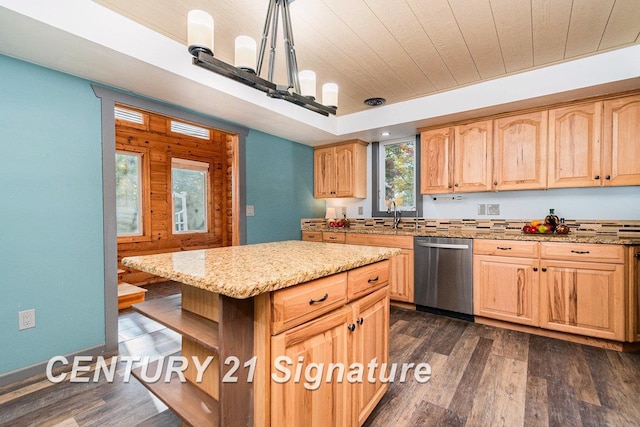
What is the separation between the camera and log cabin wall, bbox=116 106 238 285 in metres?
4.51

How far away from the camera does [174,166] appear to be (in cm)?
511

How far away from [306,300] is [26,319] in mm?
2202

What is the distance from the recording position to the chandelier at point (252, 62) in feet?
4.22

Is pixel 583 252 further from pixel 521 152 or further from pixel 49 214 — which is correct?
pixel 49 214

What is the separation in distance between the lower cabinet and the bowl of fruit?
2.21 meters

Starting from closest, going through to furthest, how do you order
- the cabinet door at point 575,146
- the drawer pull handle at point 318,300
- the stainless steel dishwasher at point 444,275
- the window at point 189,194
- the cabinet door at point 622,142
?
the drawer pull handle at point 318,300, the cabinet door at point 622,142, the cabinet door at point 575,146, the stainless steel dishwasher at point 444,275, the window at point 189,194

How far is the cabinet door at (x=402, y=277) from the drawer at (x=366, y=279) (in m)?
1.76

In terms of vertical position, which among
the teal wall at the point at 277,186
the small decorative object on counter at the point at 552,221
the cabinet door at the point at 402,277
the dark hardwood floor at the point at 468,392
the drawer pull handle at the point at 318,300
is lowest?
the dark hardwood floor at the point at 468,392

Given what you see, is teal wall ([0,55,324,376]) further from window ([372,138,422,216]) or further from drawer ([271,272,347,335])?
window ([372,138,422,216])

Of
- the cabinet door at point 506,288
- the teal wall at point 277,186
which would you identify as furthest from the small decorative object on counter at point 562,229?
the teal wall at point 277,186

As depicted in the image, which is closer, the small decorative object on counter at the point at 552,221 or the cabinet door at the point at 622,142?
the cabinet door at the point at 622,142

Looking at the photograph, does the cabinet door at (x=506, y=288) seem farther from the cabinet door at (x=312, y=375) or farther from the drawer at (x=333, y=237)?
the cabinet door at (x=312, y=375)

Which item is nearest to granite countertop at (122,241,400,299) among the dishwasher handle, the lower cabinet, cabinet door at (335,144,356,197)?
the lower cabinet

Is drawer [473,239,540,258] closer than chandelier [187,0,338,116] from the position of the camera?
No
